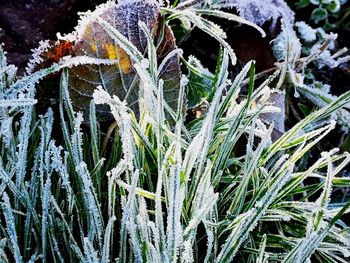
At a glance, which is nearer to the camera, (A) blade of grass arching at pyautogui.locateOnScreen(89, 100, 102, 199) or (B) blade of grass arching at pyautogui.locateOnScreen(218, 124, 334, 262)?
(B) blade of grass arching at pyautogui.locateOnScreen(218, 124, 334, 262)

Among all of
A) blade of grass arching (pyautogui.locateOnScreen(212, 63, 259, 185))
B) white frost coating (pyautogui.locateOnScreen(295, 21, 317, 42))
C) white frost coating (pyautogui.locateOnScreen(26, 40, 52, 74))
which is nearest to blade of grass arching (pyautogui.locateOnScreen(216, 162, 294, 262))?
blade of grass arching (pyautogui.locateOnScreen(212, 63, 259, 185))

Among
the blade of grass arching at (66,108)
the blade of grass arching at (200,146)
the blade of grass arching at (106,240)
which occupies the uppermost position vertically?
the blade of grass arching at (66,108)

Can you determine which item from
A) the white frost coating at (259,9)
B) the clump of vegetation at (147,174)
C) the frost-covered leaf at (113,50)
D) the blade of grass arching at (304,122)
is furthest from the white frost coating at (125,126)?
the white frost coating at (259,9)

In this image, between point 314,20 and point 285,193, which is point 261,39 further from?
point 285,193

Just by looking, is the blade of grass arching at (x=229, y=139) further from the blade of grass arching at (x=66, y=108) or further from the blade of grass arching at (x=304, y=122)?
the blade of grass arching at (x=66, y=108)

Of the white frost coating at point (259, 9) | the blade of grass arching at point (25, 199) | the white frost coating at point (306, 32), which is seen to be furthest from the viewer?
the white frost coating at point (306, 32)

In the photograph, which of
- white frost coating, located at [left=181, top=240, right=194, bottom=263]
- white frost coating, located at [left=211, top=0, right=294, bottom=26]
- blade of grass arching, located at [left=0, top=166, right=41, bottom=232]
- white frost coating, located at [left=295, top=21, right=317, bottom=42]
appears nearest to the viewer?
white frost coating, located at [left=181, top=240, right=194, bottom=263]

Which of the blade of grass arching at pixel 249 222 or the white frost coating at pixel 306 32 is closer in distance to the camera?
the blade of grass arching at pixel 249 222

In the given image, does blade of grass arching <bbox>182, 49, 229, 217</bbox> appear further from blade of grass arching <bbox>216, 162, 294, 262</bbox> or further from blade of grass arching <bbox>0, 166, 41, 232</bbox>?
blade of grass arching <bbox>0, 166, 41, 232</bbox>

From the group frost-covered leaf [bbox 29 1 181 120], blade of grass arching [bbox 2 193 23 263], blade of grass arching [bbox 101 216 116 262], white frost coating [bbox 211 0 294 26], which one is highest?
white frost coating [bbox 211 0 294 26]
